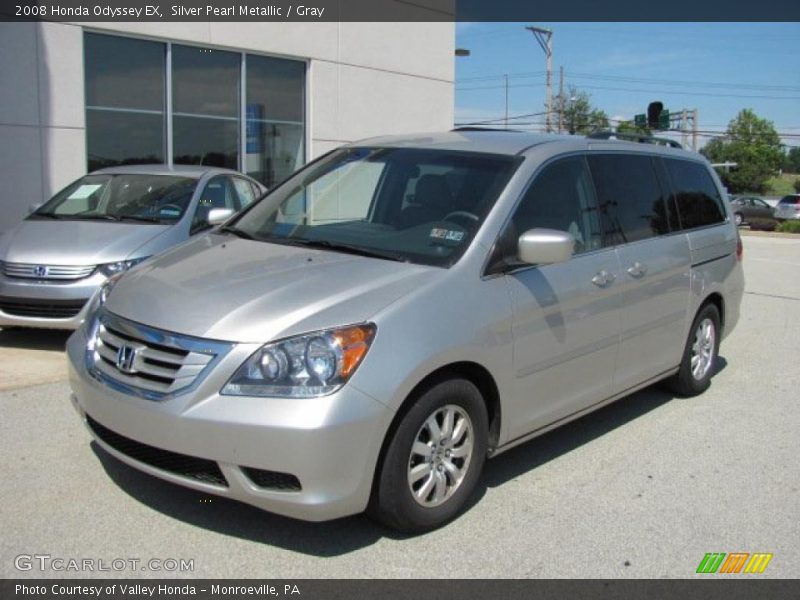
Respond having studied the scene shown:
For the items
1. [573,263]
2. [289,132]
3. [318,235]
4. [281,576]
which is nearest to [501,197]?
[573,263]

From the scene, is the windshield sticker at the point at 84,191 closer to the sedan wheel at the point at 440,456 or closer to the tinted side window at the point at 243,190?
the tinted side window at the point at 243,190

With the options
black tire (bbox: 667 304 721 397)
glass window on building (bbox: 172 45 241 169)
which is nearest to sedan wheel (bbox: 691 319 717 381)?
black tire (bbox: 667 304 721 397)

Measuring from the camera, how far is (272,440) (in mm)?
3160

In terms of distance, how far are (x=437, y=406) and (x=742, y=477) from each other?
2074 mm

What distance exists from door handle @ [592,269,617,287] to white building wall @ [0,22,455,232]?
→ 28.8 ft

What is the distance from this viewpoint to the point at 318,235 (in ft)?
14.4

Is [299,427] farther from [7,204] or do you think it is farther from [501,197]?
[7,204]

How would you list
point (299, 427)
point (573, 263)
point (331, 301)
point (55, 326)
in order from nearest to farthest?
point (299, 427) → point (331, 301) → point (573, 263) → point (55, 326)

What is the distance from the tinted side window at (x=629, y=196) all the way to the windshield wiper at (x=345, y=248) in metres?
1.54

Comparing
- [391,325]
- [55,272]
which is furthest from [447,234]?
[55,272]

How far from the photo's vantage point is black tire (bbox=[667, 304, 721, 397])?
19.1 ft

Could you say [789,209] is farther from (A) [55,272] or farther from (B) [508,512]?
(B) [508,512]

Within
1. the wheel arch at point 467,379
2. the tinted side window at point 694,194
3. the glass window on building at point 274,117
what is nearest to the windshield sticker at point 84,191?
the tinted side window at point 694,194

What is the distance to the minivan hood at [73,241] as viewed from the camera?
21.6 feet
